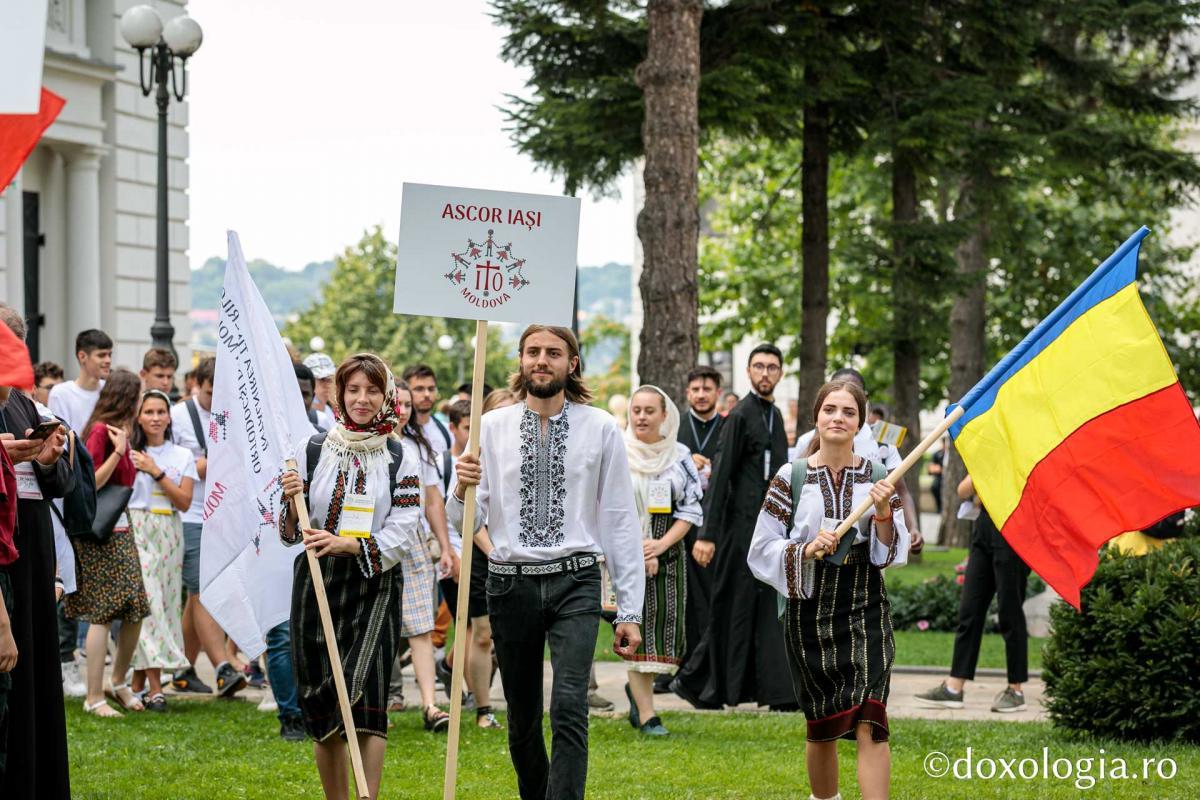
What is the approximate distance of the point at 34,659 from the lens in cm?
656

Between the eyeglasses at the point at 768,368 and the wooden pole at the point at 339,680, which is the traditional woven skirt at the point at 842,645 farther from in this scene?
the eyeglasses at the point at 768,368

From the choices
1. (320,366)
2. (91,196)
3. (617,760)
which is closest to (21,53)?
(617,760)

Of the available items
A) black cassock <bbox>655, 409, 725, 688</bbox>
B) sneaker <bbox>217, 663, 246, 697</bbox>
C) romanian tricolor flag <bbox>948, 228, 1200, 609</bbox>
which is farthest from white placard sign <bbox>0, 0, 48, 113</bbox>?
black cassock <bbox>655, 409, 725, 688</bbox>

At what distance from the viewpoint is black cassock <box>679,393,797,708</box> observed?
1102 centimetres

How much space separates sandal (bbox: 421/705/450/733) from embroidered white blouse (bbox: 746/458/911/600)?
3.41 meters

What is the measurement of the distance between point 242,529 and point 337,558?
2.45ft

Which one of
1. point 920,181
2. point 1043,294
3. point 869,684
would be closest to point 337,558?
point 869,684

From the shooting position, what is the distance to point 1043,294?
32.7 metres

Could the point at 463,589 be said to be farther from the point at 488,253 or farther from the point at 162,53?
the point at 162,53

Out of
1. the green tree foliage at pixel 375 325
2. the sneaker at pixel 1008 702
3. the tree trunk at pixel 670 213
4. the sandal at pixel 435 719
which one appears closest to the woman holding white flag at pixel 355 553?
the sandal at pixel 435 719

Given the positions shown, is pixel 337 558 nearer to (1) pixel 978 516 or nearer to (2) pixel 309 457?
(2) pixel 309 457

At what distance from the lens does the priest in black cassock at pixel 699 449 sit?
11.5 metres

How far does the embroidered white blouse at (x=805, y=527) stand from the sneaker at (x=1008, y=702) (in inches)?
184

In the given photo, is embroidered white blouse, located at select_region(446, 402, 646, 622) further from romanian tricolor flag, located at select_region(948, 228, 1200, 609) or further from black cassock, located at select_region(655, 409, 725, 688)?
black cassock, located at select_region(655, 409, 725, 688)
